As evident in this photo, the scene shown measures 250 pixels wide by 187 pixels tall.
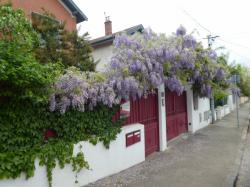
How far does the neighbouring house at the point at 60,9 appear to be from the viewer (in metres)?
11.8

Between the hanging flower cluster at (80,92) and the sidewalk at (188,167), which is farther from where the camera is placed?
the sidewalk at (188,167)

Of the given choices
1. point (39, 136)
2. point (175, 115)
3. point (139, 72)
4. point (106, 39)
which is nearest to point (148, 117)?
point (139, 72)

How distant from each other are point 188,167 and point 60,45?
598 centimetres

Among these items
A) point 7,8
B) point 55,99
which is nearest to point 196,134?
point 55,99

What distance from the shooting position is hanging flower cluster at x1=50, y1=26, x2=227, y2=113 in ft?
19.1

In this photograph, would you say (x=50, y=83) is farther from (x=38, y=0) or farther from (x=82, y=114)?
(x=38, y=0)

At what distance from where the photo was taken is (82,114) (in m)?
6.26

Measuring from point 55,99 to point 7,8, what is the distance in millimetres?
1952

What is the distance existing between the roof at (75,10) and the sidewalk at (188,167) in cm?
837

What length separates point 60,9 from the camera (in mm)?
13586

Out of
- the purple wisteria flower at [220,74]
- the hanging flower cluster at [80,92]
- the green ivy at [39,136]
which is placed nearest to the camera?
the green ivy at [39,136]

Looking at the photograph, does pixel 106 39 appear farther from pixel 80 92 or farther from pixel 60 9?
pixel 80 92

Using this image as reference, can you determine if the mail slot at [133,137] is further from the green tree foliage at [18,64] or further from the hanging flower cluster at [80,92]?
the green tree foliage at [18,64]

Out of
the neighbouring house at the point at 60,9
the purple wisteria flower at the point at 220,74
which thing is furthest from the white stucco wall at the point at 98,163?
the neighbouring house at the point at 60,9
